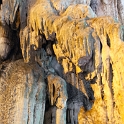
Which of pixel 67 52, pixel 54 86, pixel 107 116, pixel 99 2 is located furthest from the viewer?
pixel 99 2

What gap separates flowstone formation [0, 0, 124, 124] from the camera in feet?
6.99

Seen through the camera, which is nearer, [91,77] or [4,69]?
[91,77]

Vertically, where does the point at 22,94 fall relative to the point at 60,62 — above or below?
below

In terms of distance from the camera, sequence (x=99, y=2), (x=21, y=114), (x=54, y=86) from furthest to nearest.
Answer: (x=99, y=2), (x=54, y=86), (x=21, y=114)

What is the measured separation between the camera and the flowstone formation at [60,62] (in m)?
2.13

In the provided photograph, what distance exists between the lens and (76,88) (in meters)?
2.78

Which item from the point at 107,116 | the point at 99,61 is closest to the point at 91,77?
the point at 99,61

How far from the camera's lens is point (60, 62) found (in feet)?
8.15

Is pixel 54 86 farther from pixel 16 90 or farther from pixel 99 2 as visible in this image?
pixel 99 2

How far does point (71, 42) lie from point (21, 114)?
2.24 feet

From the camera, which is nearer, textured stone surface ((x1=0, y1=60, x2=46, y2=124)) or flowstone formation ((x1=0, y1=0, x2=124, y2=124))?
flowstone formation ((x1=0, y1=0, x2=124, y2=124))

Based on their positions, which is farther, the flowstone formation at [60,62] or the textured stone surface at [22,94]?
the textured stone surface at [22,94]

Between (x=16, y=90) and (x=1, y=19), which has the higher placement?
(x=1, y=19)

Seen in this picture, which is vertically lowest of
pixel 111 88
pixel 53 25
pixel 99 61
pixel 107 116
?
pixel 107 116
